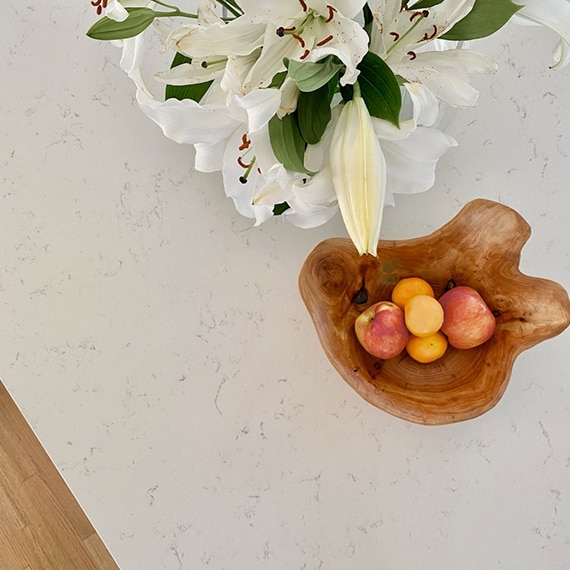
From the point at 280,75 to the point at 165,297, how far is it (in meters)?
0.43

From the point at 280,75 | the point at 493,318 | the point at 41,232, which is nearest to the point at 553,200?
the point at 493,318

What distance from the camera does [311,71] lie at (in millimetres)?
537

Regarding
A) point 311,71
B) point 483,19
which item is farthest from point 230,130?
point 483,19

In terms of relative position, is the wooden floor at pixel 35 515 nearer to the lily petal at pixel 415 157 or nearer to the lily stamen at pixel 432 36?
the lily petal at pixel 415 157

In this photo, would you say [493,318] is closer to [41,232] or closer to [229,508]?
[229,508]

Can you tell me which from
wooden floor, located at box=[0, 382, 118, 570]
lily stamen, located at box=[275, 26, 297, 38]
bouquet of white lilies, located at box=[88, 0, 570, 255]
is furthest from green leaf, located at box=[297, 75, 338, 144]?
wooden floor, located at box=[0, 382, 118, 570]

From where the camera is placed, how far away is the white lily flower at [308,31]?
1.68ft

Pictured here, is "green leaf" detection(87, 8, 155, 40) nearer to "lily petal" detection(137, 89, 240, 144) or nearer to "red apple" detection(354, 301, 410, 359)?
"lily petal" detection(137, 89, 240, 144)

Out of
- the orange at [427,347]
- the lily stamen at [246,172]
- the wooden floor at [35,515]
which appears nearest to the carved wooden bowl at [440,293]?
the orange at [427,347]

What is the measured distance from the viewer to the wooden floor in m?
1.56

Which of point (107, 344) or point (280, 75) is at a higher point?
point (280, 75)

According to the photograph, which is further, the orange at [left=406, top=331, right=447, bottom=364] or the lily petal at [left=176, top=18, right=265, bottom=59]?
the orange at [left=406, top=331, right=447, bottom=364]

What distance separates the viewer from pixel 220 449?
0.90 metres

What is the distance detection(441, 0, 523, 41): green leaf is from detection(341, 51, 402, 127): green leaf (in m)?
0.09
